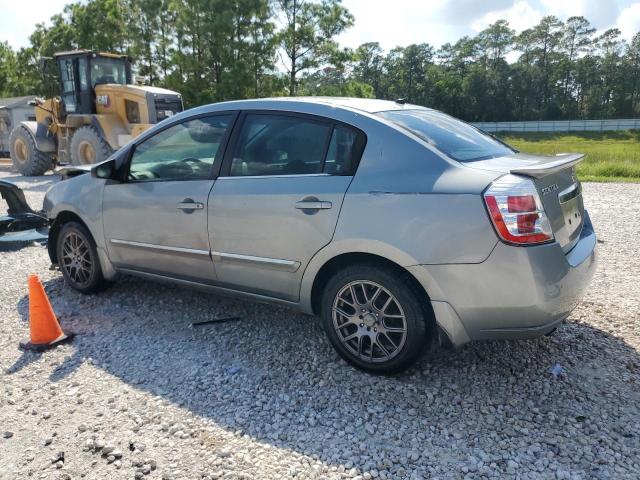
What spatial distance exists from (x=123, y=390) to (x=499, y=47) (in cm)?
10255

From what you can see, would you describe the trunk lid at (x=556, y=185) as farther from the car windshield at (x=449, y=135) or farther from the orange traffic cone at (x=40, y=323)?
the orange traffic cone at (x=40, y=323)

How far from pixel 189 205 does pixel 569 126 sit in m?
78.2

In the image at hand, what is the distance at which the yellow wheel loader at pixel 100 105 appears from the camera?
13.6 metres

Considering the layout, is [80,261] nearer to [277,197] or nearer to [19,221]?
[277,197]

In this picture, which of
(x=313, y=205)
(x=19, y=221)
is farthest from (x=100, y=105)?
(x=313, y=205)

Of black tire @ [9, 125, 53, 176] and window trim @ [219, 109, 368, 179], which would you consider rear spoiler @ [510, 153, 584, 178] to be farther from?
black tire @ [9, 125, 53, 176]

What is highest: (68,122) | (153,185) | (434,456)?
(68,122)

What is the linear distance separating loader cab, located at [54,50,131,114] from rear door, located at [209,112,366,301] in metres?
12.2

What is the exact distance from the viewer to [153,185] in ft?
14.1

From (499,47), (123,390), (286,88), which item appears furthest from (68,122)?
(499,47)

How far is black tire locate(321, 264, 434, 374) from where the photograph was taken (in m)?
3.17

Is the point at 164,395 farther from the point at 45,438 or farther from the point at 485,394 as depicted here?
the point at 485,394

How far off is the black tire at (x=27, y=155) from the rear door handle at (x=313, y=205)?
50.1 feet

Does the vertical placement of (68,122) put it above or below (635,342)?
above
